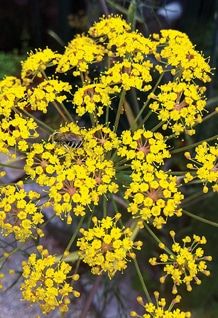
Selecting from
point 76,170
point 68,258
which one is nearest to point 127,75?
point 76,170

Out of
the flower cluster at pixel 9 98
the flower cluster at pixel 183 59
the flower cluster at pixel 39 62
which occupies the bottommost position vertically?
the flower cluster at pixel 9 98

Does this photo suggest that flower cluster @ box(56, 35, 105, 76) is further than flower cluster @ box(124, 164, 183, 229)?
Yes

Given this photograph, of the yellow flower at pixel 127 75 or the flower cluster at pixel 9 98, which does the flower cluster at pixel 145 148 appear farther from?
the flower cluster at pixel 9 98

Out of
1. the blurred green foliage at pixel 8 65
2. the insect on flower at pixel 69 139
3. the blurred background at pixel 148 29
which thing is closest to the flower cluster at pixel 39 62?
the insect on flower at pixel 69 139

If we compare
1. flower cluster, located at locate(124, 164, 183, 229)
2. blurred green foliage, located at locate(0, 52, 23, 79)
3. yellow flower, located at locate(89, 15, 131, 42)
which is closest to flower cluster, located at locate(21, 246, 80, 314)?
flower cluster, located at locate(124, 164, 183, 229)

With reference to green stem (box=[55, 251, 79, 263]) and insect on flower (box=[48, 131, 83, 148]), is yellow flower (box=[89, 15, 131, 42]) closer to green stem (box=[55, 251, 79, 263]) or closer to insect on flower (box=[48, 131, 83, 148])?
insect on flower (box=[48, 131, 83, 148])

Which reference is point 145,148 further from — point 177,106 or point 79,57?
point 79,57
